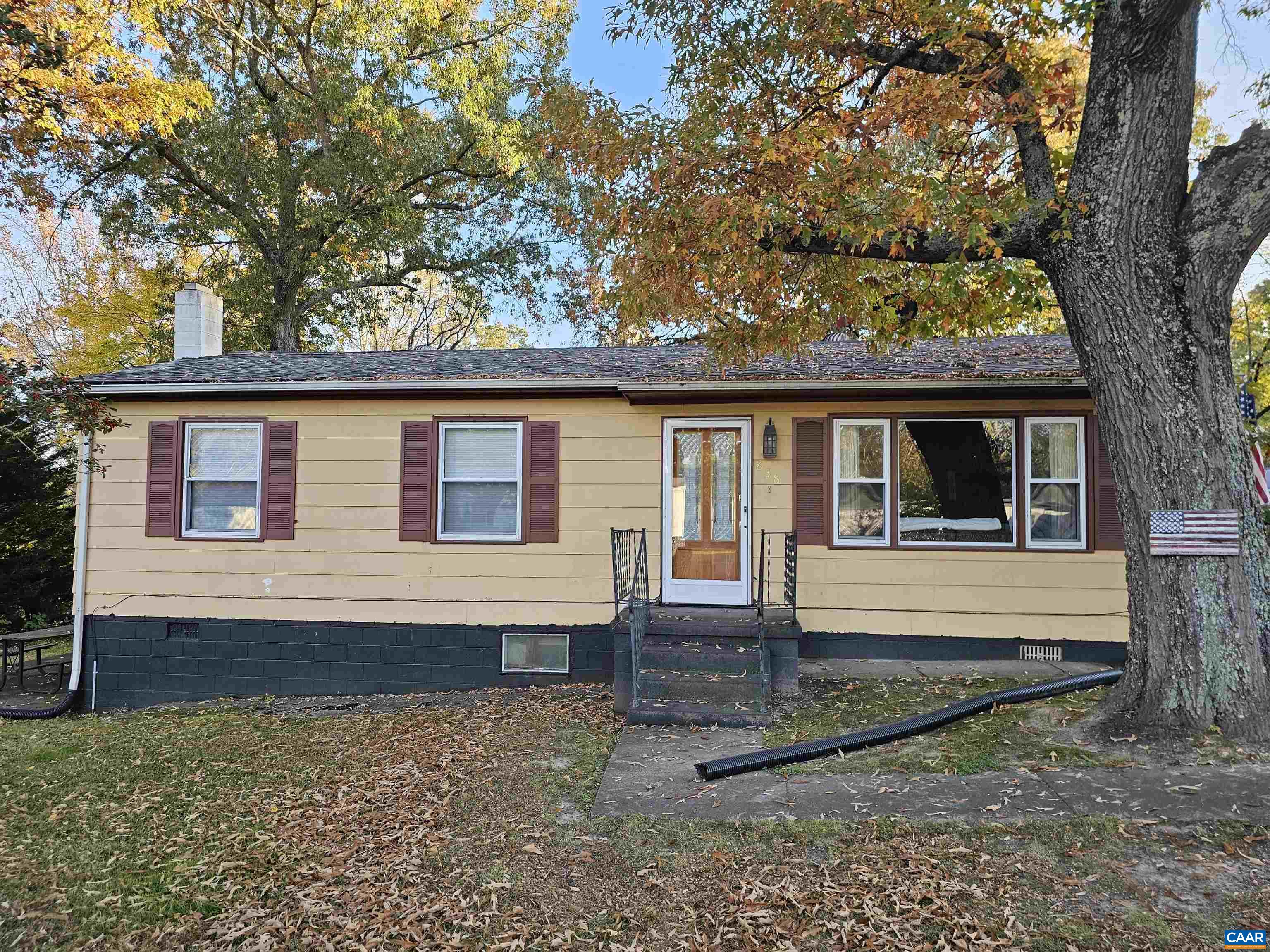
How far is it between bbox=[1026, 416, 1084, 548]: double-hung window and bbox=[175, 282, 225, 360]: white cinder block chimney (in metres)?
10.3

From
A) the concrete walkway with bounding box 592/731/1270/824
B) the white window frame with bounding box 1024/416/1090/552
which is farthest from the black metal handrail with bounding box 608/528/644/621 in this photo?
the white window frame with bounding box 1024/416/1090/552

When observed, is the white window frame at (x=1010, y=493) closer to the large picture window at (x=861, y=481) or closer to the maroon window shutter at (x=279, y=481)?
the large picture window at (x=861, y=481)

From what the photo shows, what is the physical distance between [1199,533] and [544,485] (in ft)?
17.8

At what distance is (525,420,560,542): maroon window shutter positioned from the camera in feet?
24.3

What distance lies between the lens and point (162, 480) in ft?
25.2

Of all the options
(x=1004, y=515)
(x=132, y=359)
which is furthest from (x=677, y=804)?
(x=132, y=359)

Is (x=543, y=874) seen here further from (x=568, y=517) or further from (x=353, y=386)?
(x=353, y=386)

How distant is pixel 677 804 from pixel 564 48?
1731 cm

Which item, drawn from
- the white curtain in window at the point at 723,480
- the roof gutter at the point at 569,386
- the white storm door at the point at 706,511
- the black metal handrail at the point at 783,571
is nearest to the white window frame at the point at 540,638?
the white storm door at the point at 706,511

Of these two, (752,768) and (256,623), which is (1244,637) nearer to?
(752,768)

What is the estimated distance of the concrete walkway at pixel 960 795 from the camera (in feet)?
11.7

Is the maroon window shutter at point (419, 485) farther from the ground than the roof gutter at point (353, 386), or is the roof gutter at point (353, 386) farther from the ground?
the roof gutter at point (353, 386)

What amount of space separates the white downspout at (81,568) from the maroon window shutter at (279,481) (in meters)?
1.80

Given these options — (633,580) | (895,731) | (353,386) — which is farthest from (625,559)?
(353,386)
